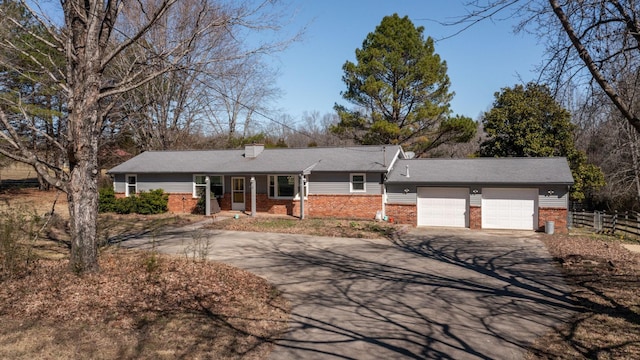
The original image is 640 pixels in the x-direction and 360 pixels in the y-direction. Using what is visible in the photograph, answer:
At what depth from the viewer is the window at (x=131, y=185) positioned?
25.8 m

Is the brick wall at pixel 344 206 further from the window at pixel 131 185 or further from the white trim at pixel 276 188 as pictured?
the window at pixel 131 185

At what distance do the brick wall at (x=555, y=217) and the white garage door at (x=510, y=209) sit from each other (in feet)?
0.71

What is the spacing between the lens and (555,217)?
19.3 m

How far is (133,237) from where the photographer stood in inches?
626

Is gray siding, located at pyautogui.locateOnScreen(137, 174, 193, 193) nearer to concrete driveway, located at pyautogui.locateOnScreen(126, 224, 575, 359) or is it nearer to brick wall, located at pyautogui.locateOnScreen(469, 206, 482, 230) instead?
concrete driveway, located at pyautogui.locateOnScreen(126, 224, 575, 359)

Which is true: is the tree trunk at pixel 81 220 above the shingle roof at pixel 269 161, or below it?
below

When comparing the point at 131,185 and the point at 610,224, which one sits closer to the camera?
the point at 610,224

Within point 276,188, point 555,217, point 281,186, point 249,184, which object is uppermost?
point 249,184

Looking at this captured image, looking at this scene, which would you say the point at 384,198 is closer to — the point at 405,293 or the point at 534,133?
the point at 534,133

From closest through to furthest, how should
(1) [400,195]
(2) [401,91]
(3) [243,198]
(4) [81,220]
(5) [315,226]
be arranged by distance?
(4) [81,220]
(5) [315,226]
(1) [400,195]
(3) [243,198]
(2) [401,91]

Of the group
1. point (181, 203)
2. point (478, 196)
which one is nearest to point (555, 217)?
point (478, 196)

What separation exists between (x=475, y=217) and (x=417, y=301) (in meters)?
13.4

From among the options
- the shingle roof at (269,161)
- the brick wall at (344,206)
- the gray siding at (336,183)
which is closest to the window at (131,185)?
the shingle roof at (269,161)

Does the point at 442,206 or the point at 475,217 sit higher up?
the point at 442,206
